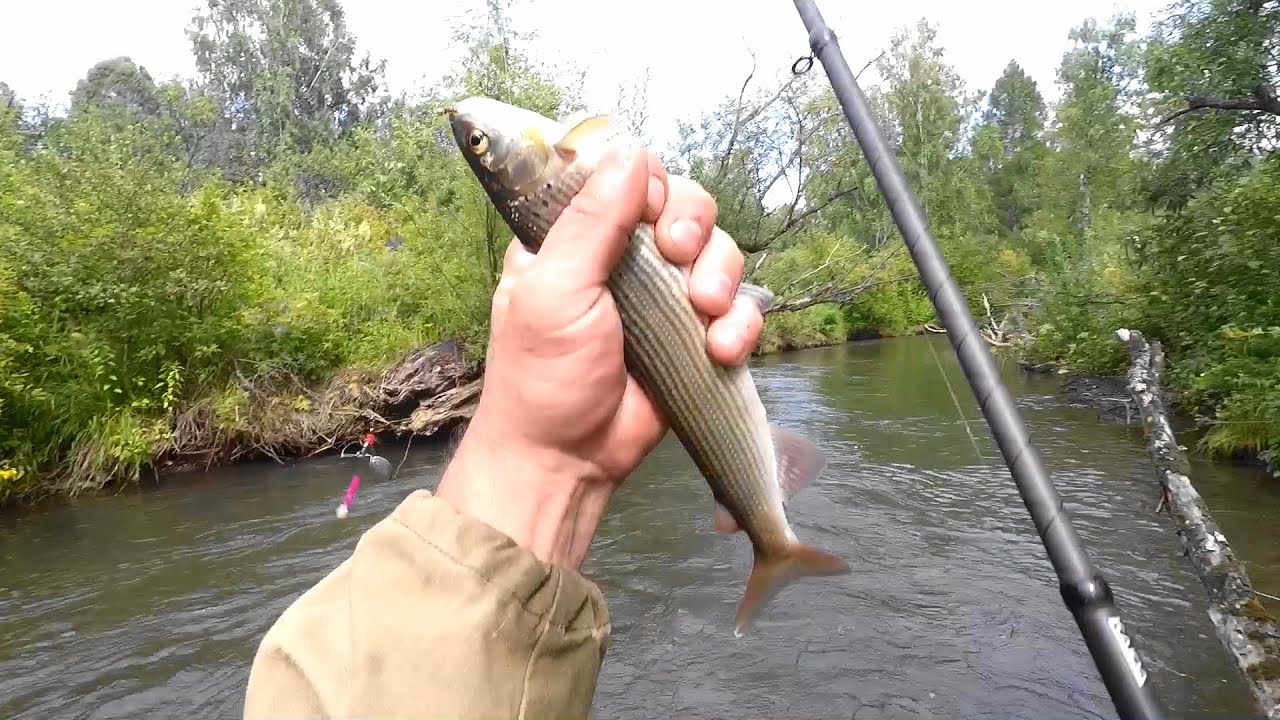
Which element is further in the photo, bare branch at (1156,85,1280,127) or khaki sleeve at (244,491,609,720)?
bare branch at (1156,85,1280,127)

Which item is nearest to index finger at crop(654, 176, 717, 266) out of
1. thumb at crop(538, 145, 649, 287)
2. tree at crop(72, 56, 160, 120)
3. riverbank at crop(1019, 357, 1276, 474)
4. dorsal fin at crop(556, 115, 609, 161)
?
thumb at crop(538, 145, 649, 287)

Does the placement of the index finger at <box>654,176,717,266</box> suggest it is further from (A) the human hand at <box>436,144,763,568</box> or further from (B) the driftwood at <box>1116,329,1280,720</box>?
(B) the driftwood at <box>1116,329,1280,720</box>

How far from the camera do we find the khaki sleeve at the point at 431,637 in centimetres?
124

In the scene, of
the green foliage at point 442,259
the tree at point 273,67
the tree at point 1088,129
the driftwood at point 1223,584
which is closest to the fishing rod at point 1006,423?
the green foliage at point 442,259

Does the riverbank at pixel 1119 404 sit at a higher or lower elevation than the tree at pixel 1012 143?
lower

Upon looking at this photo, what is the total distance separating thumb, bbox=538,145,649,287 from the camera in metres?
1.92

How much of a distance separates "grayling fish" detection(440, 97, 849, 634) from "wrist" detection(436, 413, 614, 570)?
430 millimetres

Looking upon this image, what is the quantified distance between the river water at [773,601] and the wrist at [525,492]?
3540 mm

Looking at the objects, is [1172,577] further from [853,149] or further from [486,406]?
[853,149]

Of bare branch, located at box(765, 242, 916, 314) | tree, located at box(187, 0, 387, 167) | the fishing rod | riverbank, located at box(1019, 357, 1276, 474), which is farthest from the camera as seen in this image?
tree, located at box(187, 0, 387, 167)

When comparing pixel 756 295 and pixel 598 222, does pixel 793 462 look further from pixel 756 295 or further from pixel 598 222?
pixel 598 222

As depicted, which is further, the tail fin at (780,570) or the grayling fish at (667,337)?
the tail fin at (780,570)

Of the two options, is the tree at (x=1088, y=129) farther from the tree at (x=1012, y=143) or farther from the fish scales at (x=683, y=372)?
the fish scales at (x=683, y=372)

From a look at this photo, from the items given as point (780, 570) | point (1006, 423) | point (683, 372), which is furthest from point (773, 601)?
point (1006, 423)
